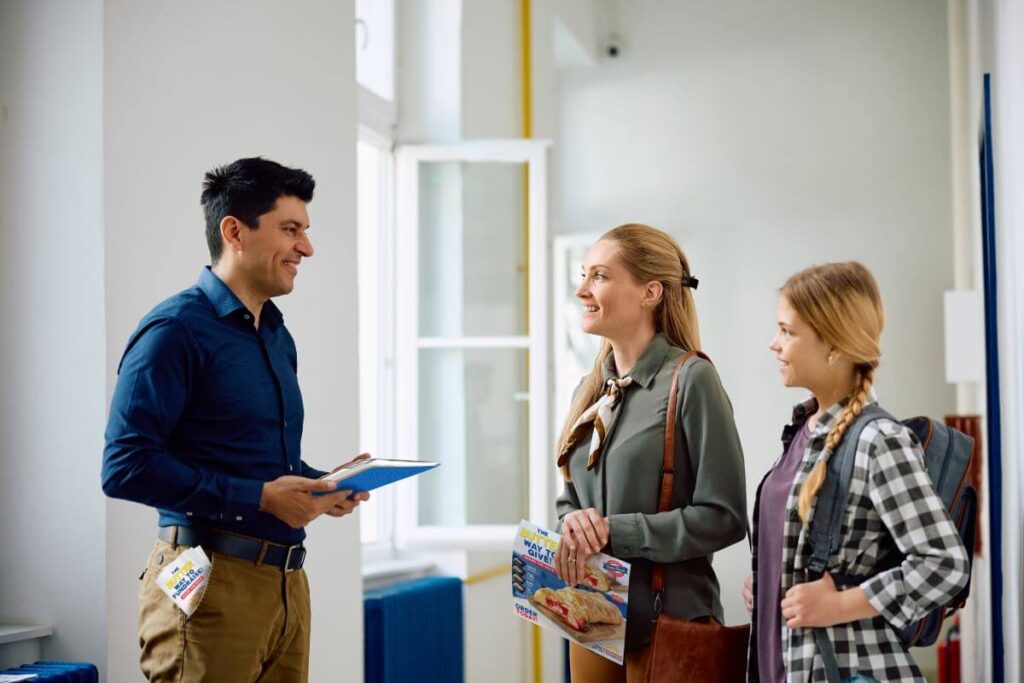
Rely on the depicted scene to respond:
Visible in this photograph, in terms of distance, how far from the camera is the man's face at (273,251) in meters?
2.23

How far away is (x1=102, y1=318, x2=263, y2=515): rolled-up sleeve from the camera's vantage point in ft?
6.43

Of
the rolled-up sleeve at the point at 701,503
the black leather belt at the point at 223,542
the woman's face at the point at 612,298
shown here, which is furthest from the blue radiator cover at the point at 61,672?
the woman's face at the point at 612,298

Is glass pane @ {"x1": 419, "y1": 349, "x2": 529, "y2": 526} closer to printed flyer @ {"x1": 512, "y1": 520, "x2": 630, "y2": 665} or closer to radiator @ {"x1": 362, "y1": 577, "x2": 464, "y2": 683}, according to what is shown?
radiator @ {"x1": 362, "y1": 577, "x2": 464, "y2": 683}

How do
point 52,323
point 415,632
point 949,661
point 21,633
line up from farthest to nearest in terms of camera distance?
point 949,661
point 415,632
point 52,323
point 21,633

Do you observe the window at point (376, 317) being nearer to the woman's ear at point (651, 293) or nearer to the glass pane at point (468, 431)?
the glass pane at point (468, 431)

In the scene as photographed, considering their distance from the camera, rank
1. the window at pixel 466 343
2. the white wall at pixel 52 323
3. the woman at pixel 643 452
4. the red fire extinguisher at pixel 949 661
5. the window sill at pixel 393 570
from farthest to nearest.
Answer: the red fire extinguisher at pixel 949 661 → the window at pixel 466 343 → the window sill at pixel 393 570 → the white wall at pixel 52 323 → the woman at pixel 643 452

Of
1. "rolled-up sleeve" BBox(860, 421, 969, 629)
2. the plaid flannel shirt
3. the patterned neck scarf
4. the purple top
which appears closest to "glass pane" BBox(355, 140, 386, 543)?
the patterned neck scarf

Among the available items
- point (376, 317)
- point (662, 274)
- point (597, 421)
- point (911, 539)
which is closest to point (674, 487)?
point (597, 421)

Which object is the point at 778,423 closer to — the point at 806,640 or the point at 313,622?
the point at 313,622

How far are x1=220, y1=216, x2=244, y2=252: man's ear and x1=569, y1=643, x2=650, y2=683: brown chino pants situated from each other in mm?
1029

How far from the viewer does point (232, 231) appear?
2232 mm

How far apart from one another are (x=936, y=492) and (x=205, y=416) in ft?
4.22

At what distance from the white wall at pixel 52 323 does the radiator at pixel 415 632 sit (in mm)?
1429

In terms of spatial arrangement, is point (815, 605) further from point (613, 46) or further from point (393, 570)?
point (613, 46)
